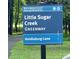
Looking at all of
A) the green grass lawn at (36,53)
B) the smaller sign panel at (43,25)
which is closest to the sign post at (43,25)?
the smaller sign panel at (43,25)

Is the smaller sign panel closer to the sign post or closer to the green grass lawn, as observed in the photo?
the sign post

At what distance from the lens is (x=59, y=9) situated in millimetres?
4875

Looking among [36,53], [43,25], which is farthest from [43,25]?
[36,53]

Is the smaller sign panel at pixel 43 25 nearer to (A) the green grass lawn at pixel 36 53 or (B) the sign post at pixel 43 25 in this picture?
(B) the sign post at pixel 43 25

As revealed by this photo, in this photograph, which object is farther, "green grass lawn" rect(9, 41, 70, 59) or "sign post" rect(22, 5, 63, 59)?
"green grass lawn" rect(9, 41, 70, 59)

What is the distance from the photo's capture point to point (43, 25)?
489 cm

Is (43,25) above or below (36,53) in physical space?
above

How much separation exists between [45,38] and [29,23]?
0.30 meters

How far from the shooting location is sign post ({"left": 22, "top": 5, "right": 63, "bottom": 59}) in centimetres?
487

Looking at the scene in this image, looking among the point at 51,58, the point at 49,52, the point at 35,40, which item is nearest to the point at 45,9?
the point at 35,40

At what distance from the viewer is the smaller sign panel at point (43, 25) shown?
16.0 ft

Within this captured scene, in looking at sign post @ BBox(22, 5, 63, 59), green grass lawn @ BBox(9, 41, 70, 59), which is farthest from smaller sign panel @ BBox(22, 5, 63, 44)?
green grass lawn @ BBox(9, 41, 70, 59)

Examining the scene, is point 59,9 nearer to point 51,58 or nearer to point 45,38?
point 45,38

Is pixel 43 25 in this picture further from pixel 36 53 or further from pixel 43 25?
pixel 36 53
